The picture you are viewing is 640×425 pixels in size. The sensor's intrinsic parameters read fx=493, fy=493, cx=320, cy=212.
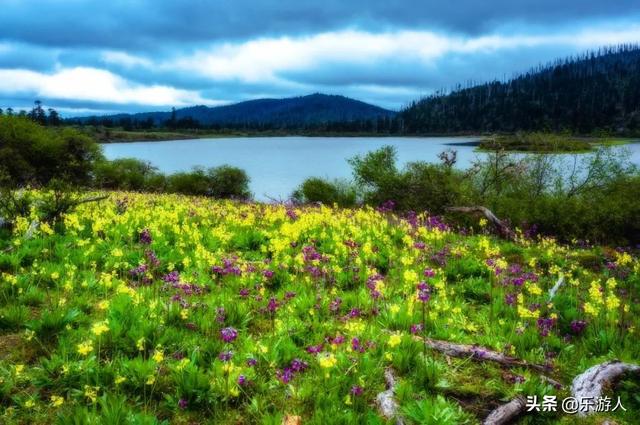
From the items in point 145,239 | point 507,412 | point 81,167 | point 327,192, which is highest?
point 145,239

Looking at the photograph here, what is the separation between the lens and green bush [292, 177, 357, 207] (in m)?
39.2

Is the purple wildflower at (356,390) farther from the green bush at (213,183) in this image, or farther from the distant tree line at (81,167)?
the green bush at (213,183)

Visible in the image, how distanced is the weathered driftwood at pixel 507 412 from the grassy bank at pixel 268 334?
9 cm

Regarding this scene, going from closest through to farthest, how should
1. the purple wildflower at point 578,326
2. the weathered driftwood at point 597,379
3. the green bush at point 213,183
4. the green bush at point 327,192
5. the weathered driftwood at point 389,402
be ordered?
1. the weathered driftwood at point 389,402
2. the weathered driftwood at point 597,379
3. the purple wildflower at point 578,326
4. the green bush at point 327,192
5. the green bush at point 213,183

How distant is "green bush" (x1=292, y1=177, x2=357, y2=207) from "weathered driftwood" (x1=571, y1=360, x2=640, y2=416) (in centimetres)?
3338

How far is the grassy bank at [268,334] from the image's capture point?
4.80m

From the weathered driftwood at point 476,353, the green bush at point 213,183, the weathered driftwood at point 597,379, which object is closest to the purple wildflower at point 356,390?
the weathered driftwood at point 476,353

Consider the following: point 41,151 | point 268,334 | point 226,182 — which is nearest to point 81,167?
point 41,151

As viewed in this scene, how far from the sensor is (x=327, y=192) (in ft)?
132

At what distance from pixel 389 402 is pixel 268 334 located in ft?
6.89

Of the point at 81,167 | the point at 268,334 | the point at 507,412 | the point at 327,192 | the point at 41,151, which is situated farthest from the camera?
the point at 81,167

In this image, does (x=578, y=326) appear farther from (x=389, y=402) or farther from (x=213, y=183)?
(x=213, y=183)

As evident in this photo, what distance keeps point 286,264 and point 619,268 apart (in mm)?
7884

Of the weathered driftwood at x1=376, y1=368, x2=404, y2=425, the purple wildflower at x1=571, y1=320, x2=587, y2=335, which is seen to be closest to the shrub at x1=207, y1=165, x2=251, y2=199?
the purple wildflower at x1=571, y1=320, x2=587, y2=335
